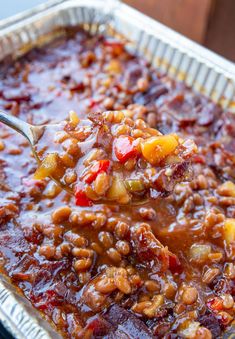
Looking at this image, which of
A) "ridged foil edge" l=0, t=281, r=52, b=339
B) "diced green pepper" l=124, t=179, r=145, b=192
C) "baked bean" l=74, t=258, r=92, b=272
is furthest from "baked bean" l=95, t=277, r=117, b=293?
"diced green pepper" l=124, t=179, r=145, b=192

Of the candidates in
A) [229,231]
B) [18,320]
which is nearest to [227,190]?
[229,231]

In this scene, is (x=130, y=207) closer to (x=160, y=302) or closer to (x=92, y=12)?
(x=160, y=302)

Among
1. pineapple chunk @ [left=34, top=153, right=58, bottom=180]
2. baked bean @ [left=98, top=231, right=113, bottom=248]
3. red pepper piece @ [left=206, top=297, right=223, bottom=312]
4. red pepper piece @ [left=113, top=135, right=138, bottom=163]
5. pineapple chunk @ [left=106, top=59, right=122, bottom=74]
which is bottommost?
red pepper piece @ [left=206, top=297, right=223, bottom=312]

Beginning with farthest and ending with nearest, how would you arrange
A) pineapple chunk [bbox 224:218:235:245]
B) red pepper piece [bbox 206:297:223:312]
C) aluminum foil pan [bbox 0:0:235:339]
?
aluminum foil pan [bbox 0:0:235:339] → pineapple chunk [bbox 224:218:235:245] → red pepper piece [bbox 206:297:223:312]

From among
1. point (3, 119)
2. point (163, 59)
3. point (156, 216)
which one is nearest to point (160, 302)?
point (156, 216)

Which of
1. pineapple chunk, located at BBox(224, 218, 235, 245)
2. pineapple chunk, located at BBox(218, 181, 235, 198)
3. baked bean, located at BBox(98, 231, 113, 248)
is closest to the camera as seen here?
baked bean, located at BBox(98, 231, 113, 248)

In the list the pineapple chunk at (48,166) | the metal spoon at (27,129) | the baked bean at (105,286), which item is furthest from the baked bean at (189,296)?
the metal spoon at (27,129)

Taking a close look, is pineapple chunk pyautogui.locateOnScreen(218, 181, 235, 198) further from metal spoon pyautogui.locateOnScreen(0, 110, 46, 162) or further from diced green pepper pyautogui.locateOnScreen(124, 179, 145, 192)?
metal spoon pyautogui.locateOnScreen(0, 110, 46, 162)

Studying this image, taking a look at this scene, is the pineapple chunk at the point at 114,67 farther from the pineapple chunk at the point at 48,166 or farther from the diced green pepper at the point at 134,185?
the diced green pepper at the point at 134,185

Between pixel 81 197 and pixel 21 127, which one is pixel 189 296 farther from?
pixel 21 127
